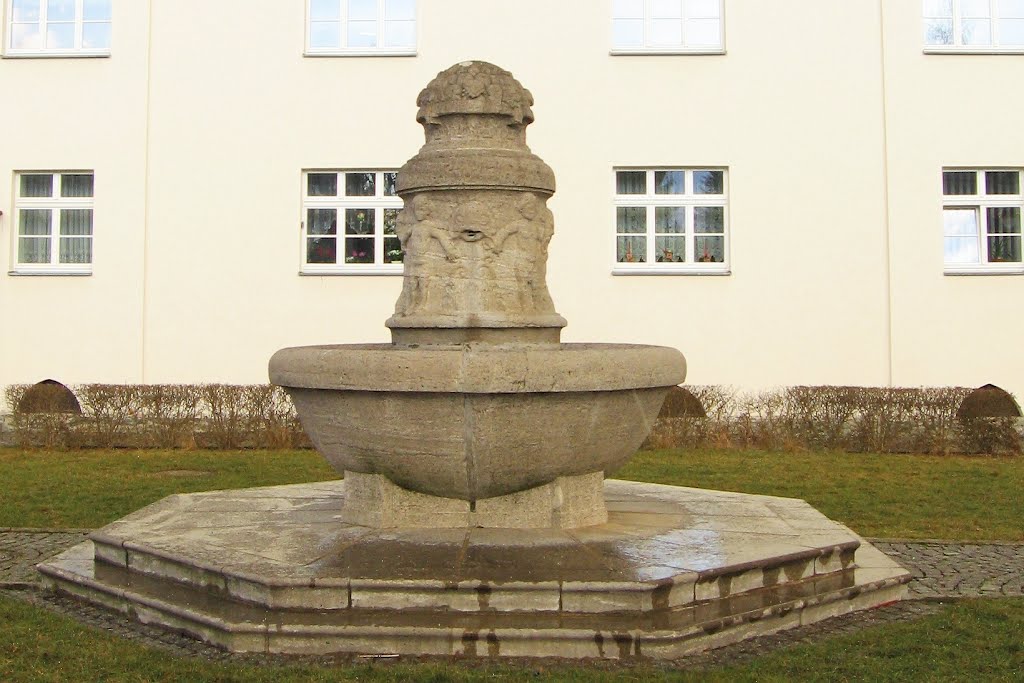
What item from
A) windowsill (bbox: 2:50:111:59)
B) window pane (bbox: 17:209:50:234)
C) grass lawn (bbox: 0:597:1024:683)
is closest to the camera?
grass lawn (bbox: 0:597:1024:683)

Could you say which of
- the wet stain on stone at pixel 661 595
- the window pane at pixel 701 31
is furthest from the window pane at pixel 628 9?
the wet stain on stone at pixel 661 595

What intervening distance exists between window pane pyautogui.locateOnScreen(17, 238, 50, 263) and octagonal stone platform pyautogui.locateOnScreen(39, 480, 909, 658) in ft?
38.6

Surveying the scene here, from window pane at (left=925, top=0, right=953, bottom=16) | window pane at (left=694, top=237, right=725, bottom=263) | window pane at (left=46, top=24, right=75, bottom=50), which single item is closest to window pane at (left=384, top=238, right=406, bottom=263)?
window pane at (left=694, top=237, right=725, bottom=263)

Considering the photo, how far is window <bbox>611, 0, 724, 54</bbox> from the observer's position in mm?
17141

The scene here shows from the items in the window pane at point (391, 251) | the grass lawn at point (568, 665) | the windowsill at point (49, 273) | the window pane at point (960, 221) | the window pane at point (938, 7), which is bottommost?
the grass lawn at point (568, 665)

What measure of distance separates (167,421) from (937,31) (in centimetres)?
1232

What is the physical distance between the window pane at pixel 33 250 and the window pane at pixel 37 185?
70 centimetres

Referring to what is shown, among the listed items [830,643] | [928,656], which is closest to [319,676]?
[830,643]

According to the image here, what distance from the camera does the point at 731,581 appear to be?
5.44 meters

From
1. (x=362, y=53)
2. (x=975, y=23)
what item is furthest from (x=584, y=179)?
(x=975, y=23)

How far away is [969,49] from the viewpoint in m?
16.9

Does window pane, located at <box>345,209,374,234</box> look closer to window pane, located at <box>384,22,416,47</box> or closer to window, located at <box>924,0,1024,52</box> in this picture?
window pane, located at <box>384,22,416,47</box>

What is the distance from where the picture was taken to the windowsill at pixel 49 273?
17.1 metres

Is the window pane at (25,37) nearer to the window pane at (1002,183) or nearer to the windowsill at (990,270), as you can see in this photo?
the windowsill at (990,270)
